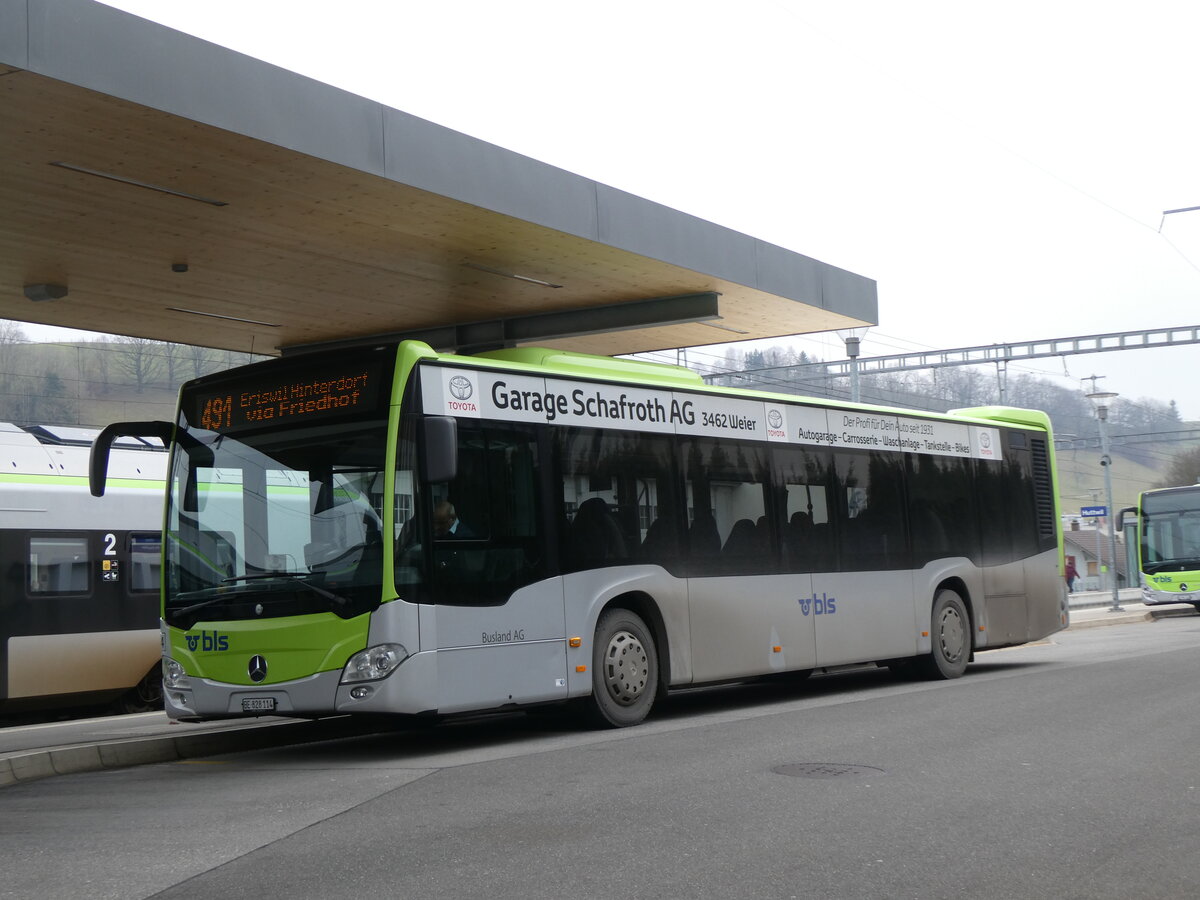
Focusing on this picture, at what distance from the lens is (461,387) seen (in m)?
10.8

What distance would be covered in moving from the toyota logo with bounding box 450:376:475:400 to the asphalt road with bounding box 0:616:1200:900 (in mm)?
2766

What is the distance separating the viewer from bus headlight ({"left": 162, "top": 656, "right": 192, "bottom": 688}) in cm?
1084

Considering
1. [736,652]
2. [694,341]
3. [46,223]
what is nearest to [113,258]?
[46,223]

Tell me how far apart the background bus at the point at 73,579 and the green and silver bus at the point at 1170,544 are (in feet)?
89.3

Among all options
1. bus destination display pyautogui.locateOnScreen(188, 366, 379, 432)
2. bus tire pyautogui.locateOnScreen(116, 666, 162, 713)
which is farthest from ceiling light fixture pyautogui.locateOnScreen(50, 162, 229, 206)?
bus tire pyautogui.locateOnScreen(116, 666, 162, 713)

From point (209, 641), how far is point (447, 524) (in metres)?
2.12

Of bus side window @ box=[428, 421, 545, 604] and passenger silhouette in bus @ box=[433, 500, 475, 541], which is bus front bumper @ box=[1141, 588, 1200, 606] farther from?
passenger silhouette in bus @ box=[433, 500, 475, 541]

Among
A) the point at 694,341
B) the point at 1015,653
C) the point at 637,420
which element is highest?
the point at 694,341

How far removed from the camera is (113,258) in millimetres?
14320

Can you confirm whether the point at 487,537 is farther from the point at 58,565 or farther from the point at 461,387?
the point at 58,565

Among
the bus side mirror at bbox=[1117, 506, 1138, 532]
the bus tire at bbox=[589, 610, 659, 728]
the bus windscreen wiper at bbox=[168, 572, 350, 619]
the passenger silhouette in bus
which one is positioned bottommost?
the bus tire at bbox=[589, 610, 659, 728]

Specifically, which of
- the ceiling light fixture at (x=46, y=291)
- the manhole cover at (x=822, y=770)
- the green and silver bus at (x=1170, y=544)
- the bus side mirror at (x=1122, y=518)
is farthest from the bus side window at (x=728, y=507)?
the bus side mirror at (x=1122, y=518)

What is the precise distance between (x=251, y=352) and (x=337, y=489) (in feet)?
33.8

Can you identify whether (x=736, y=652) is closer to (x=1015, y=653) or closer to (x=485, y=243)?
(x=485, y=243)
